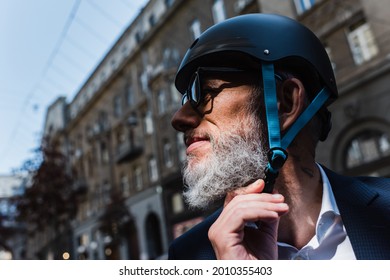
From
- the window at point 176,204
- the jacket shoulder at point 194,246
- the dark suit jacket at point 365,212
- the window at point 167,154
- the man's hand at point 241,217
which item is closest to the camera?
the man's hand at point 241,217

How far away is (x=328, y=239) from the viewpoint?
2.52 feet

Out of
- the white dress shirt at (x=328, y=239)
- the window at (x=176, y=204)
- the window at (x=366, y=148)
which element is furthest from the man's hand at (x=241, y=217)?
the window at (x=366, y=148)

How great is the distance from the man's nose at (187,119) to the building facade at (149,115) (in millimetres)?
674

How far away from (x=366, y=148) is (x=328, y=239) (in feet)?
6.67

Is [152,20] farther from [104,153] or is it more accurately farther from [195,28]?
[104,153]

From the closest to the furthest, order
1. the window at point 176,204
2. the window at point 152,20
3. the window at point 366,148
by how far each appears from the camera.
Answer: the window at point 176,204 → the window at point 152,20 → the window at point 366,148

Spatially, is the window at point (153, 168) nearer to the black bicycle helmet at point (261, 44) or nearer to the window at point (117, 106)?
the window at point (117, 106)

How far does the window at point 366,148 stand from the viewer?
233 centimetres

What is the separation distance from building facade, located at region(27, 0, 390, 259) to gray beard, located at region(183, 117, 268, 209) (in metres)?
0.67

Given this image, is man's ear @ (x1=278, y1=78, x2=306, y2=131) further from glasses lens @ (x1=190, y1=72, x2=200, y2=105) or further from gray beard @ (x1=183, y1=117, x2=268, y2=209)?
glasses lens @ (x1=190, y1=72, x2=200, y2=105)

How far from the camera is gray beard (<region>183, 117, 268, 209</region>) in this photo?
74 cm

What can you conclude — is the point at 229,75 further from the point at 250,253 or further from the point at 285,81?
the point at 250,253
